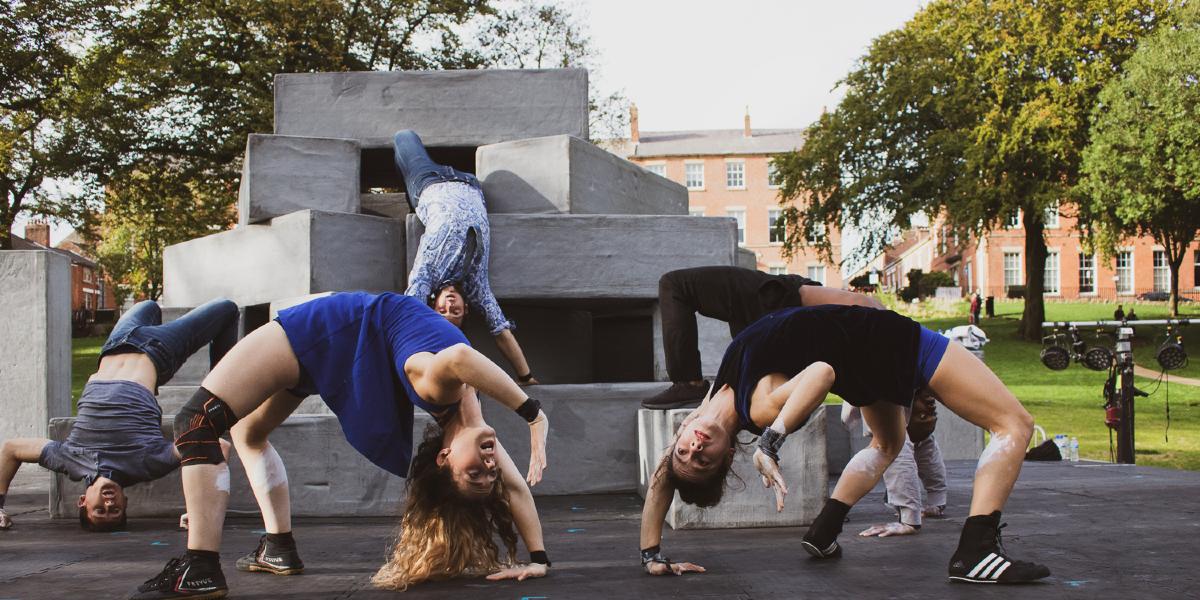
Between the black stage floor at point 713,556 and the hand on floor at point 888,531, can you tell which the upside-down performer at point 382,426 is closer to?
the black stage floor at point 713,556

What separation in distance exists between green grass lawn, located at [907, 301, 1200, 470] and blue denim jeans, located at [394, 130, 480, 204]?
9.84 m

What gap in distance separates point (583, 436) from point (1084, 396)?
18.2 metres

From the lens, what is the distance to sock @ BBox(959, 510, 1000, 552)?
4250 mm

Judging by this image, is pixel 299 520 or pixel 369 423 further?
pixel 299 520

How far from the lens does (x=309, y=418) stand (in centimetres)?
706

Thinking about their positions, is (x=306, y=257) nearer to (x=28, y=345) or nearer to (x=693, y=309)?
(x=28, y=345)

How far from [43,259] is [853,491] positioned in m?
6.95

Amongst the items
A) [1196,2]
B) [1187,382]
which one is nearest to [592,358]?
[1187,382]

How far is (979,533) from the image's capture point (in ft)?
14.0

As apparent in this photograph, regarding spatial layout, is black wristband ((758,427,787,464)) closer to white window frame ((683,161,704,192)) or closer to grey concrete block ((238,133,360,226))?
grey concrete block ((238,133,360,226))

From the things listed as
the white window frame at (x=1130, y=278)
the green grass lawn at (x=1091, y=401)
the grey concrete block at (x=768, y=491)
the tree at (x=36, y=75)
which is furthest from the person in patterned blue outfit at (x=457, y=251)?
the white window frame at (x=1130, y=278)

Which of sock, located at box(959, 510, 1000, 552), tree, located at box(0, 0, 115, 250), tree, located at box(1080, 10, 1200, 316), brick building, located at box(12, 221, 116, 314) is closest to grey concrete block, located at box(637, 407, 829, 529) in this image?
sock, located at box(959, 510, 1000, 552)

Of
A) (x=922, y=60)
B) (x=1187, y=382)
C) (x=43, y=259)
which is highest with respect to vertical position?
(x=922, y=60)

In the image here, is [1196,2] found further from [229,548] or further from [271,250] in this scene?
[229,548]
